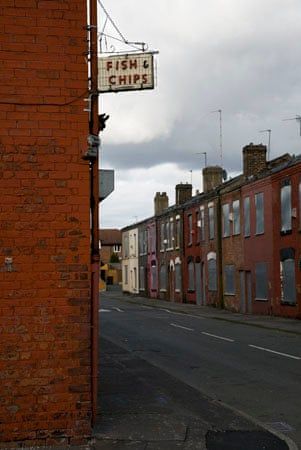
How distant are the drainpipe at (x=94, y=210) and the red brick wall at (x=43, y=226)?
148 mm

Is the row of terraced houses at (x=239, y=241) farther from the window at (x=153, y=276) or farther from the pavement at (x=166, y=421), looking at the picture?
the pavement at (x=166, y=421)

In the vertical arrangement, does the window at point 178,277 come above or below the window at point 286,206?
below

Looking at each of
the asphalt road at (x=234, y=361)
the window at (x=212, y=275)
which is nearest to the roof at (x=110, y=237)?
the window at (x=212, y=275)

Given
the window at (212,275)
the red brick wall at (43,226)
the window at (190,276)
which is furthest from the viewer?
the window at (190,276)

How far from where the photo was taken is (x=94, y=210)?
7.13 meters

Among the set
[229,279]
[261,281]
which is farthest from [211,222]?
[261,281]

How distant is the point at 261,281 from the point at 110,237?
82.2 m

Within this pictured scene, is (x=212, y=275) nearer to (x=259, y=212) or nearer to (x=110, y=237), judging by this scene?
(x=259, y=212)

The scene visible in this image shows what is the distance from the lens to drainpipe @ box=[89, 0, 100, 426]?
6.86 meters

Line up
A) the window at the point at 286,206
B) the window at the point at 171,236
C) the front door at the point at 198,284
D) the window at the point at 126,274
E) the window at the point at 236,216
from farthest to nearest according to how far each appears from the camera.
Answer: the window at the point at 126,274, the window at the point at 171,236, the front door at the point at 198,284, the window at the point at 236,216, the window at the point at 286,206

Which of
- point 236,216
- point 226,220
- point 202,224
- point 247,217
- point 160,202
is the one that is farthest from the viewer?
point 160,202

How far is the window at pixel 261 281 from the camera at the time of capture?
3123cm

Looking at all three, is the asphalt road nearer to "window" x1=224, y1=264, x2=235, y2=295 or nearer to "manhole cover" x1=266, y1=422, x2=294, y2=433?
"manhole cover" x1=266, y1=422, x2=294, y2=433

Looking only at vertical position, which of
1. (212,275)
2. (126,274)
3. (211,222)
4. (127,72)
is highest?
(211,222)
